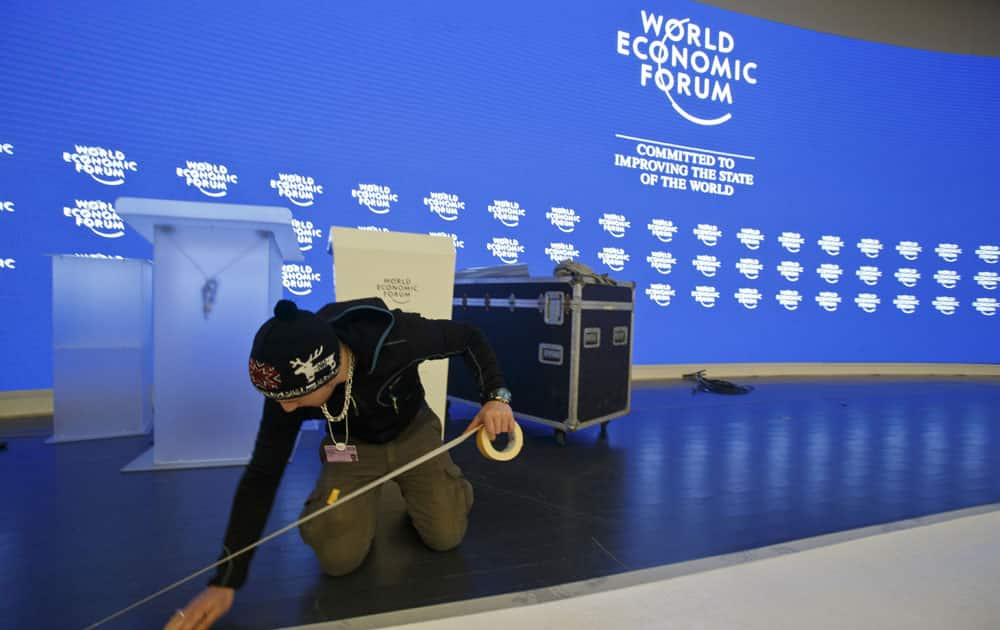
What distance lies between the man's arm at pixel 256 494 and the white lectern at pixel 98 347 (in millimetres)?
2326

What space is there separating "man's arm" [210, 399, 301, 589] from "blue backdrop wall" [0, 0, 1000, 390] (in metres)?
2.98

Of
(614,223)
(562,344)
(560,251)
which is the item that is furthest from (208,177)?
(614,223)

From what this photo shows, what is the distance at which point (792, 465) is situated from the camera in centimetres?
272

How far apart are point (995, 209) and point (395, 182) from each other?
7523 millimetres

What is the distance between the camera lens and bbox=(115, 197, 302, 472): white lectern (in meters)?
2.36

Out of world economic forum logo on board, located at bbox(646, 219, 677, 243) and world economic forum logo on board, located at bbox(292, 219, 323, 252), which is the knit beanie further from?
world economic forum logo on board, located at bbox(646, 219, 677, 243)

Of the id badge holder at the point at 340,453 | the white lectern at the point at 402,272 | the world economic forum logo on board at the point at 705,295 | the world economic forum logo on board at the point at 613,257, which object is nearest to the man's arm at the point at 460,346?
the id badge holder at the point at 340,453

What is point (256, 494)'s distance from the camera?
1147mm

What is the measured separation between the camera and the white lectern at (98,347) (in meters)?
2.81

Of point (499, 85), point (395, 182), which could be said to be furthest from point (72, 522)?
point (499, 85)

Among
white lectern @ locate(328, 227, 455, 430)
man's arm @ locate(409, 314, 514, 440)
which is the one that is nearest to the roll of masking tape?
man's arm @ locate(409, 314, 514, 440)

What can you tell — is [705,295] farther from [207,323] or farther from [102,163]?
[102,163]

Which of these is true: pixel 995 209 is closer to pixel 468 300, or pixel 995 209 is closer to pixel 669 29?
pixel 669 29

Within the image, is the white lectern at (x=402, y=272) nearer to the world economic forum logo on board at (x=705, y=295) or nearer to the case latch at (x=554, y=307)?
the case latch at (x=554, y=307)
